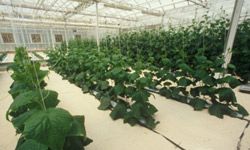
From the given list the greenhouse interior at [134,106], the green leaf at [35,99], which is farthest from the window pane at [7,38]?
the green leaf at [35,99]

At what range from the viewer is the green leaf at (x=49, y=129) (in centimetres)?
75

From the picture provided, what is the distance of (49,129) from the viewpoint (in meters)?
0.77

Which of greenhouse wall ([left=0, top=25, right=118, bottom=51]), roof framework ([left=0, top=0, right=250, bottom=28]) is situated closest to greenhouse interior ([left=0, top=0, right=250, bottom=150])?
roof framework ([left=0, top=0, right=250, bottom=28])

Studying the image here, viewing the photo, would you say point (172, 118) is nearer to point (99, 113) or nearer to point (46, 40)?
point (99, 113)

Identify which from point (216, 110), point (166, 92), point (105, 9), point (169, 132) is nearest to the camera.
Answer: point (169, 132)

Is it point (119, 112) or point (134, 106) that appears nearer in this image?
point (134, 106)

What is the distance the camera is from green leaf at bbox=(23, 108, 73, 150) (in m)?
0.75

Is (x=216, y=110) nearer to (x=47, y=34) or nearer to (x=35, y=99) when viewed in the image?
(x=35, y=99)

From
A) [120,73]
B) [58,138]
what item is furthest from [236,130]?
[58,138]

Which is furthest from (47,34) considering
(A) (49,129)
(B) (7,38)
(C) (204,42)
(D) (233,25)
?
(A) (49,129)

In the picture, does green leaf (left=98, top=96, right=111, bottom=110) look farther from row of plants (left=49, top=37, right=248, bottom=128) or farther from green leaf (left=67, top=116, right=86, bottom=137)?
green leaf (left=67, top=116, right=86, bottom=137)

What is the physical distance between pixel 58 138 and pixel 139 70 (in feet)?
4.31

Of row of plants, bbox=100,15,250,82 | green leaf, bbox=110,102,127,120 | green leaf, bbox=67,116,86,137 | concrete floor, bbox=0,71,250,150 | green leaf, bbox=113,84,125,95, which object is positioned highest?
row of plants, bbox=100,15,250,82

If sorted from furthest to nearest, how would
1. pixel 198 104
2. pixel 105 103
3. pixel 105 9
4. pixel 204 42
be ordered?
pixel 105 9, pixel 204 42, pixel 105 103, pixel 198 104
